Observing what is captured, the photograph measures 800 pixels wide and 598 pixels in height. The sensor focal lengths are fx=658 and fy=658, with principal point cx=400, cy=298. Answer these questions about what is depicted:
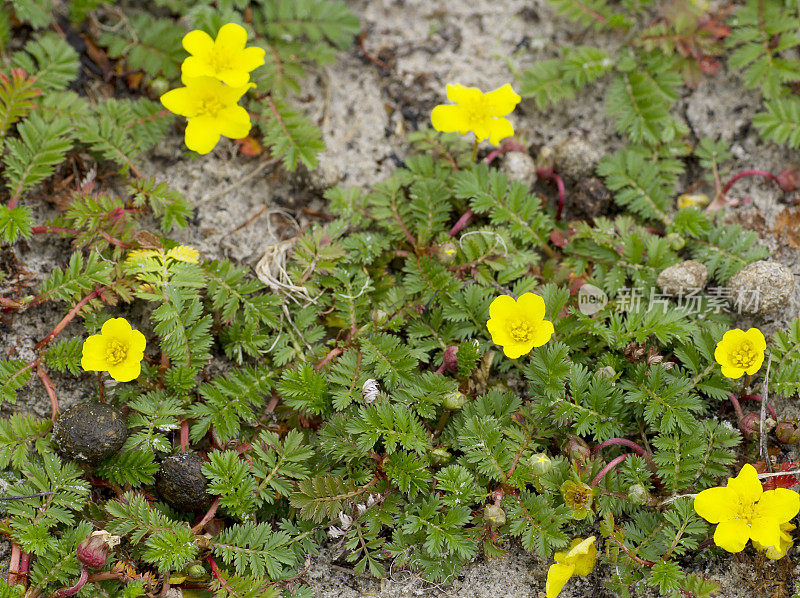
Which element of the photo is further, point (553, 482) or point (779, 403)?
point (779, 403)

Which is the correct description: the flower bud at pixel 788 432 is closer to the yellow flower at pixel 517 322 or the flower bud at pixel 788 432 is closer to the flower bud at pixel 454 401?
the yellow flower at pixel 517 322

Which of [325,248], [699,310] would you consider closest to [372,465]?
[325,248]

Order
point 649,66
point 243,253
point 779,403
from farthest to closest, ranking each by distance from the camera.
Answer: point 649,66
point 243,253
point 779,403

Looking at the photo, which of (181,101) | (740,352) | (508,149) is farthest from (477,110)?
(740,352)

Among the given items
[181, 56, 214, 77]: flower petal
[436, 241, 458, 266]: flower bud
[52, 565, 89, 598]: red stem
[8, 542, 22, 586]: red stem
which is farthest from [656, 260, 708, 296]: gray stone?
[8, 542, 22, 586]: red stem

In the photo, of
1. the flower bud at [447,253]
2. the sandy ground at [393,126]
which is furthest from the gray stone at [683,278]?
the flower bud at [447,253]

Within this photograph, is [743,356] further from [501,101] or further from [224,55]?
[224,55]

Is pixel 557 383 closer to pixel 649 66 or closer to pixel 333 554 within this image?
pixel 333 554
